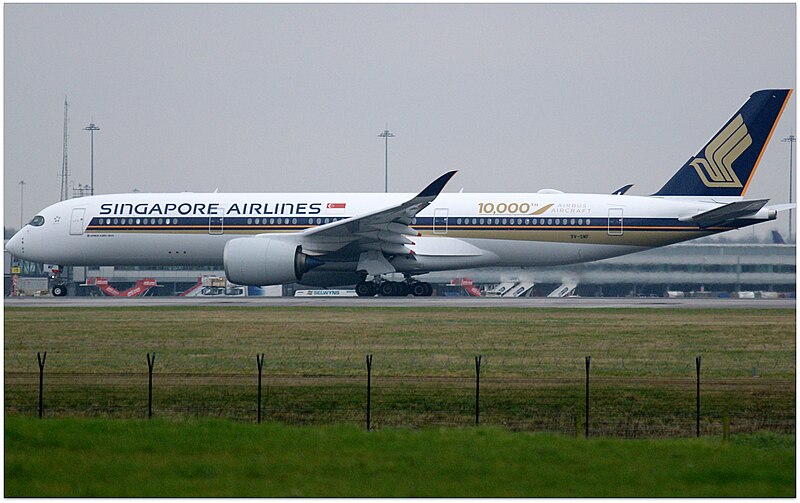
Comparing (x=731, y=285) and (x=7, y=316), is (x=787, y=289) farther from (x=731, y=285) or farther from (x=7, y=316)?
(x=7, y=316)

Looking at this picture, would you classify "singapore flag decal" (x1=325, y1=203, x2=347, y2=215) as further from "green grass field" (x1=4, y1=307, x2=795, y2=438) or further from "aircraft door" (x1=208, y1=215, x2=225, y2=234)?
"green grass field" (x1=4, y1=307, x2=795, y2=438)

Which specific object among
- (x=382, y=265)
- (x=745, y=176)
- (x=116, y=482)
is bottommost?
(x=116, y=482)

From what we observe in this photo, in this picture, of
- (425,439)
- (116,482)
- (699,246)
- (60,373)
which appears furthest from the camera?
(699,246)

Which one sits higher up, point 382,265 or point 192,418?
point 382,265

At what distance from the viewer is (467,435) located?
559 inches

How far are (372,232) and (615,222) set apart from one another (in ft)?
27.6

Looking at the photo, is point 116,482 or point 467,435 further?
point 467,435

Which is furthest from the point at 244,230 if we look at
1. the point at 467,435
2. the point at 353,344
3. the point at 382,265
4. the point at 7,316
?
the point at 467,435

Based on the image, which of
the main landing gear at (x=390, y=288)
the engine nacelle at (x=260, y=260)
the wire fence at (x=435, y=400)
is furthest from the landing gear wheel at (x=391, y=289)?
the wire fence at (x=435, y=400)

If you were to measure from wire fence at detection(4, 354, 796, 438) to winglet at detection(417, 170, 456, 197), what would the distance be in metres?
16.8

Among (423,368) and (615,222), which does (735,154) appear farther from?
(423,368)

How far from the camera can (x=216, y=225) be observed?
1594 inches

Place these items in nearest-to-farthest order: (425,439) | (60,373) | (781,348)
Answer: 1. (425,439)
2. (60,373)
3. (781,348)

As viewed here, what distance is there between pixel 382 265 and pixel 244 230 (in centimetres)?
513
